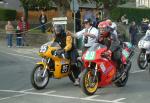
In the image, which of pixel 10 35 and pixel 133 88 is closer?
pixel 133 88

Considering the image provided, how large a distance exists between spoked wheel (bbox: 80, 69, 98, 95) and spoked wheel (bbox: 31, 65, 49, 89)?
1.41 meters

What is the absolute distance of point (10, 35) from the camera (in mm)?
27125

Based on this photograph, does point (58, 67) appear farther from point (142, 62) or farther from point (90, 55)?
point (142, 62)

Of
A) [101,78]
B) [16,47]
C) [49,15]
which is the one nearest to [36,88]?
[101,78]

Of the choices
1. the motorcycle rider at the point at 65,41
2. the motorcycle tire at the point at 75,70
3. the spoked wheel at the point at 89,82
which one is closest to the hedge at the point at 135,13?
the motorcycle tire at the point at 75,70

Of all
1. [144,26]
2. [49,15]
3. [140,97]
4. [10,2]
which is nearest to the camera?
[140,97]

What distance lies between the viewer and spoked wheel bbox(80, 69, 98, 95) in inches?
432

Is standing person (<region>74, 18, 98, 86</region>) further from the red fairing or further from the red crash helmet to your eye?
the red fairing

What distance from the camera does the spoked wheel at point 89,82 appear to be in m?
11.0

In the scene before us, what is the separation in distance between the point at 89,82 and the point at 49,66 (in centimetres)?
149

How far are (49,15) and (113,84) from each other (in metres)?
37.6

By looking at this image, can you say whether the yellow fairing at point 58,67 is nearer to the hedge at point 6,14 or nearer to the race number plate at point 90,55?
the race number plate at point 90,55

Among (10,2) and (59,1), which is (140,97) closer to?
(59,1)

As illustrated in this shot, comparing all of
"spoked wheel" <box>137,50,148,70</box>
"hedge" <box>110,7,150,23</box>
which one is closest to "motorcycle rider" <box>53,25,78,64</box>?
"spoked wheel" <box>137,50,148,70</box>
